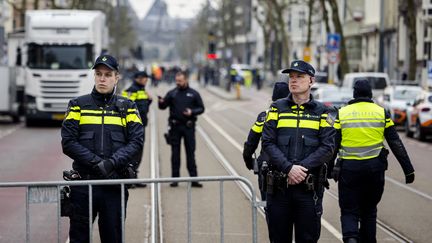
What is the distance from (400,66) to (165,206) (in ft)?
153

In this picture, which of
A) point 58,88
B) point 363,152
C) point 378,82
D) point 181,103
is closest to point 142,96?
point 181,103

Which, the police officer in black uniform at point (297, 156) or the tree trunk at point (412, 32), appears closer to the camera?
the police officer in black uniform at point (297, 156)

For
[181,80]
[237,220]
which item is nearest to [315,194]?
[237,220]

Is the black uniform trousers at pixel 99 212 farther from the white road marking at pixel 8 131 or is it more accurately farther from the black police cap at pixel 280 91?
the white road marking at pixel 8 131

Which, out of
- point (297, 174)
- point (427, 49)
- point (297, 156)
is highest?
point (427, 49)

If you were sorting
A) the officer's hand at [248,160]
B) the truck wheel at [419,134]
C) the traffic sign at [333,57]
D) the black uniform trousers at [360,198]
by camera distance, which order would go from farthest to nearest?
the traffic sign at [333,57] < the truck wheel at [419,134] < the black uniform trousers at [360,198] < the officer's hand at [248,160]

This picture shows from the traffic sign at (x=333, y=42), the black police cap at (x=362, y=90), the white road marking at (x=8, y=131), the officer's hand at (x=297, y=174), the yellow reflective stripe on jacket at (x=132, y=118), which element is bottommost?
the white road marking at (x=8, y=131)

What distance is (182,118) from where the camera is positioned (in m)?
16.6

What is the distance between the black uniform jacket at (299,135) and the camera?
8.01 meters

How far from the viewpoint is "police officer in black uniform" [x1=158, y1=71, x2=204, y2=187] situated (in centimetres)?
1652

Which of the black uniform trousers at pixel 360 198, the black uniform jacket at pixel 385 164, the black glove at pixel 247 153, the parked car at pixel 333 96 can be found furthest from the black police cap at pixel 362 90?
the parked car at pixel 333 96

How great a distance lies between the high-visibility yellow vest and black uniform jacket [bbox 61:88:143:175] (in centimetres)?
270

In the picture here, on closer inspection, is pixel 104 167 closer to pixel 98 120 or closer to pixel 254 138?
pixel 98 120

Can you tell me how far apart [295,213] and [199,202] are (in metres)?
6.65
